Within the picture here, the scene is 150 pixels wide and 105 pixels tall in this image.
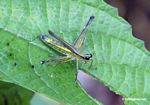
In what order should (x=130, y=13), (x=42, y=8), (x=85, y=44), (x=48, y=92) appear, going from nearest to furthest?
(x=48, y=92), (x=42, y=8), (x=85, y=44), (x=130, y=13)

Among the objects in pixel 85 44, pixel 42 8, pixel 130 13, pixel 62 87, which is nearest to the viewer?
pixel 62 87

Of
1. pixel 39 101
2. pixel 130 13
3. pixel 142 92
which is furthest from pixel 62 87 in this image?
pixel 130 13

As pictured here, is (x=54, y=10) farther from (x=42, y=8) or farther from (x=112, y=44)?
(x=112, y=44)

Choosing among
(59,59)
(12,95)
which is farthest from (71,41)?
(12,95)

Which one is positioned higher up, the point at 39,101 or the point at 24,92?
the point at 24,92

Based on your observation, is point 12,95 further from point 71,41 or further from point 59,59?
point 71,41

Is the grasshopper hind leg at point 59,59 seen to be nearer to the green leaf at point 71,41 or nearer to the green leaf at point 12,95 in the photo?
the green leaf at point 71,41
